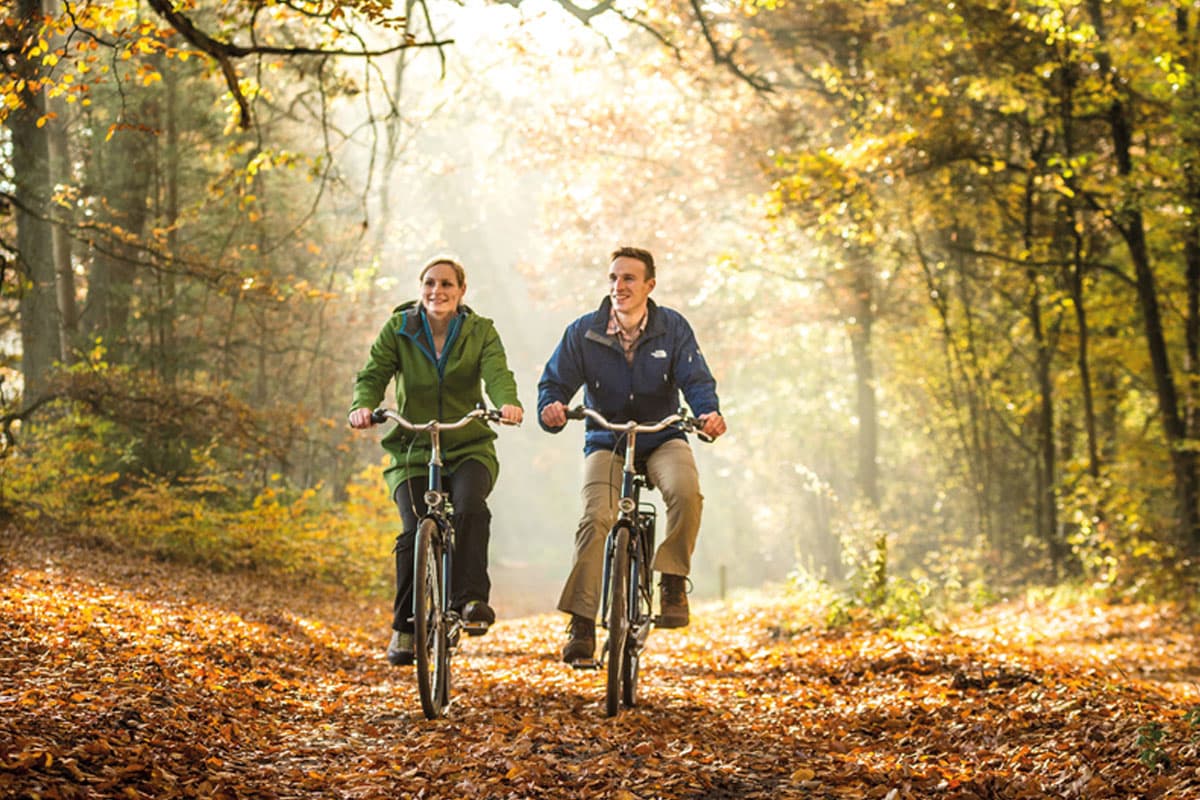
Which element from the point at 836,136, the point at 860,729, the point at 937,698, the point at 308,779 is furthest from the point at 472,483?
the point at 836,136

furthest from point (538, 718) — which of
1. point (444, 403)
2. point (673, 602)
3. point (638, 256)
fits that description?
point (638, 256)

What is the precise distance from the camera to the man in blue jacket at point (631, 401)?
651 centimetres

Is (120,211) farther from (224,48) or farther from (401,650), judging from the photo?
(401,650)

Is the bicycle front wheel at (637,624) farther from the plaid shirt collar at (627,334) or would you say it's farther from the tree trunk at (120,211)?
the tree trunk at (120,211)

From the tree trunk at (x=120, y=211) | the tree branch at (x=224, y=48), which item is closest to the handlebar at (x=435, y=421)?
the tree branch at (x=224, y=48)

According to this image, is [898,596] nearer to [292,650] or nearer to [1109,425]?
[292,650]

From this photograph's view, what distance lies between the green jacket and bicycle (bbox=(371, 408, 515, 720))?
0.17m

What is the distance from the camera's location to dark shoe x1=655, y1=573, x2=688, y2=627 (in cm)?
663

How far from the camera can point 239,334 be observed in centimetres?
2002

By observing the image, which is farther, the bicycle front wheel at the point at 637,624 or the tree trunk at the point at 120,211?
the tree trunk at the point at 120,211

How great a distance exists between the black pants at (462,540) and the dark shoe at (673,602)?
99 cm

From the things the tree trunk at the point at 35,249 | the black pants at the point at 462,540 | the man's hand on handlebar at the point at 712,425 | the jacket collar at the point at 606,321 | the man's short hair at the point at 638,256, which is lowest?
the black pants at the point at 462,540

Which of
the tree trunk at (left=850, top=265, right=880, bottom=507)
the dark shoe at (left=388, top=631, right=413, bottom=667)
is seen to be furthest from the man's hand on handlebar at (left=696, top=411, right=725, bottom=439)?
the tree trunk at (left=850, top=265, right=880, bottom=507)

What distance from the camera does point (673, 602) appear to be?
6.70 metres
